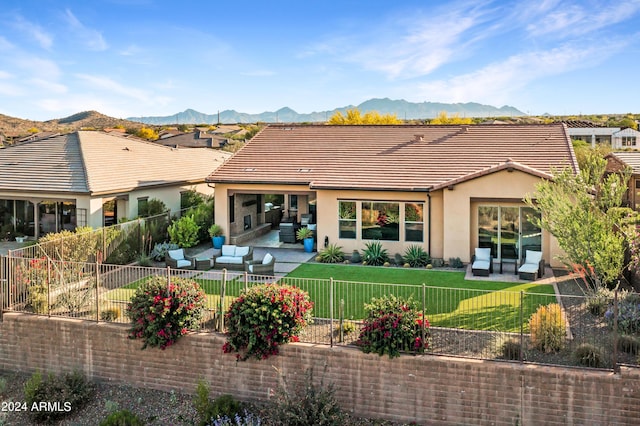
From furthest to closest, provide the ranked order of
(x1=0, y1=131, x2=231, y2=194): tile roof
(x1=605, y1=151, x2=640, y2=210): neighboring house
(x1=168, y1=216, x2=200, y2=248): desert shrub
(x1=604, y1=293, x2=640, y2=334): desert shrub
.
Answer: (x1=605, y1=151, x2=640, y2=210): neighboring house
(x1=168, y1=216, x2=200, y2=248): desert shrub
(x1=0, y1=131, x2=231, y2=194): tile roof
(x1=604, y1=293, x2=640, y2=334): desert shrub

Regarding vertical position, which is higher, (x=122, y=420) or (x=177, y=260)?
(x=177, y=260)

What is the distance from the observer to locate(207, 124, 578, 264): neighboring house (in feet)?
64.6

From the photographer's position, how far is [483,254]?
62.0 feet

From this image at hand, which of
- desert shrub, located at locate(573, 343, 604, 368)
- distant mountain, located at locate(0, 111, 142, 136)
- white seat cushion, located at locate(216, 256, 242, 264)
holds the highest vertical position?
distant mountain, located at locate(0, 111, 142, 136)

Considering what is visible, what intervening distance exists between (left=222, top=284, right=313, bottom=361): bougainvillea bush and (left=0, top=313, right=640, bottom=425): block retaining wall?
309mm

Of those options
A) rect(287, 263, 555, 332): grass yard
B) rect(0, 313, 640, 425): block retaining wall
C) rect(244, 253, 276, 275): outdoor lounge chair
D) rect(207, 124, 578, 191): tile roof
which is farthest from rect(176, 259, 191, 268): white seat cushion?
rect(0, 313, 640, 425): block retaining wall

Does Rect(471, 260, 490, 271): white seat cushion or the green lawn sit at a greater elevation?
Rect(471, 260, 490, 271): white seat cushion

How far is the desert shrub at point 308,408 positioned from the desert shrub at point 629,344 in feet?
19.9

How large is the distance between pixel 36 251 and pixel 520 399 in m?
14.4

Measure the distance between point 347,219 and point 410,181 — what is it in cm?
317

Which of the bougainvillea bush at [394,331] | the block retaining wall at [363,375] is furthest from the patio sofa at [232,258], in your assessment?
the bougainvillea bush at [394,331]

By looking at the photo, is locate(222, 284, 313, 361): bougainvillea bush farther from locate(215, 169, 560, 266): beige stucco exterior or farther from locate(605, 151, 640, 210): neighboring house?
locate(605, 151, 640, 210): neighboring house

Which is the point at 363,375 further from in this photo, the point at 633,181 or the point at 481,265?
the point at 633,181

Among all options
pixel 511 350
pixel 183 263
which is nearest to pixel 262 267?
pixel 183 263
